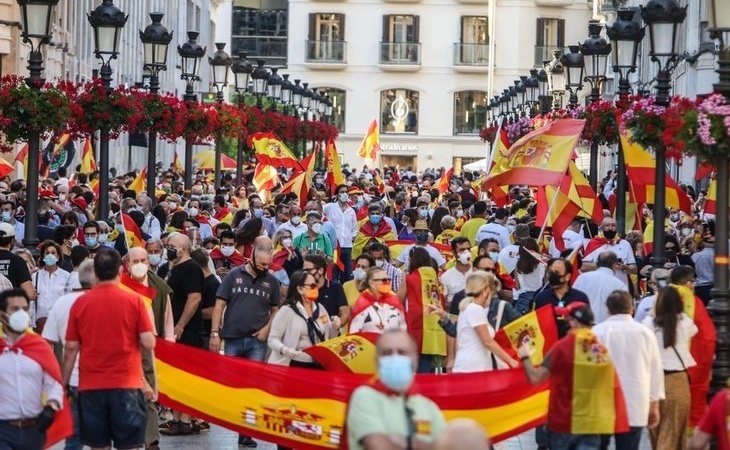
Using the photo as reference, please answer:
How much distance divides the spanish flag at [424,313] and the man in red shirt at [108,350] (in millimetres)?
4960

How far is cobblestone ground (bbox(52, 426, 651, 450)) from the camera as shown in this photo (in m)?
16.8

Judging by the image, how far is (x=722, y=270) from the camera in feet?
49.1

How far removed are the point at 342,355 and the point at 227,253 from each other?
6.60 metres

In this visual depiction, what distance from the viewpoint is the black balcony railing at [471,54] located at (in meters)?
93.1

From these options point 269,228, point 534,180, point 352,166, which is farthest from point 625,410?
point 352,166

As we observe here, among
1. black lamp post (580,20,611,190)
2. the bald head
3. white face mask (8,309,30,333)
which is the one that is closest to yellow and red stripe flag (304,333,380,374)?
white face mask (8,309,30,333)

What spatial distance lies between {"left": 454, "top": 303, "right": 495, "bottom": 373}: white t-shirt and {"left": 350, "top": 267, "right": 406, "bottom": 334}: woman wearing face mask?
4.38 ft

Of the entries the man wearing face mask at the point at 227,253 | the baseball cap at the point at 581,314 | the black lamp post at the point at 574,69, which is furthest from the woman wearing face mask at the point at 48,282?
the black lamp post at the point at 574,69

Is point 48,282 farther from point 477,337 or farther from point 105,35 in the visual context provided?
point 105,35

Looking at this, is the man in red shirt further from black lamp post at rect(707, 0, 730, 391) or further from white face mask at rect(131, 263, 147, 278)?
black lamp post at rect(707, 0, 730, 391)

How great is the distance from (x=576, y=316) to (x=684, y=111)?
10.8 feet

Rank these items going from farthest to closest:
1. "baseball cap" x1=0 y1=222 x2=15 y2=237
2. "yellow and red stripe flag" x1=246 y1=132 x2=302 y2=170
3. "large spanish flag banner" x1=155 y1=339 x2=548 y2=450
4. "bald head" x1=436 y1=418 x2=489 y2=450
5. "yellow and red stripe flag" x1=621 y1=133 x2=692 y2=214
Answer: "yellow and red stripe flag" x1=246 y1=132 x2=302 y2=170, "yellow and red stripe flag" x1=621 y1=133 x2=692 y2=214, "baseball cap" x1=0 y1=222 x2=15 y2=237, "large spanish flag banner" x1=155 y1=339 x2=548 y2=450, "bald head" x1=436 y1=418 x2=489 y2=450

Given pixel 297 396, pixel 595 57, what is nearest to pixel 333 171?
pixel 595 57

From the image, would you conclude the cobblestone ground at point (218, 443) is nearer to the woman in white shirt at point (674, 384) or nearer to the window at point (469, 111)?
the woman in white shirt at point (674, 384)
